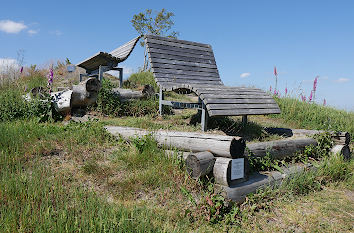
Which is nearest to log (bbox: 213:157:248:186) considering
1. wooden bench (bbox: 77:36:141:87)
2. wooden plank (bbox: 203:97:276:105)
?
wooden plank (bbox: 203:97:276:105)

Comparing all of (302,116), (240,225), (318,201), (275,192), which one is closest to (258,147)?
(275,192)

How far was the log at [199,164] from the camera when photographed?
3057 millimetres

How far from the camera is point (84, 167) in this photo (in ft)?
11.7

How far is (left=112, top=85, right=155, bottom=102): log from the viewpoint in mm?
7379

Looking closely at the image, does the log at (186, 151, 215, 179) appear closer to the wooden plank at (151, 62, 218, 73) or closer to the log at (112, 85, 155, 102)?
the wooden plank at (151, 62, 218, 73)

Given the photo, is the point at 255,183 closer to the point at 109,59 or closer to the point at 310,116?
the point at 310,116

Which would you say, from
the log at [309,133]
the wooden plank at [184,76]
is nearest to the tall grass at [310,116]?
the log at [309,133]

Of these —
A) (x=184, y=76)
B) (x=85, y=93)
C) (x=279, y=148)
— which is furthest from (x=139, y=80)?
(x=279, y=148)

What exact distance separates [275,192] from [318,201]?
0.64m

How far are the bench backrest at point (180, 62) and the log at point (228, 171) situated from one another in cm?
343

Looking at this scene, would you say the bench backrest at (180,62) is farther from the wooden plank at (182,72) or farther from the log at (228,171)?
the log at (228,171)

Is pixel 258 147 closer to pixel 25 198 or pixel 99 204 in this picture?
pixel 99 204

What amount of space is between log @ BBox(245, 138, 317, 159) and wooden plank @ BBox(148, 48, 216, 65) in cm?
388

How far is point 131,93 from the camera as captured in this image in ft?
24.7
